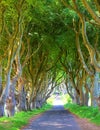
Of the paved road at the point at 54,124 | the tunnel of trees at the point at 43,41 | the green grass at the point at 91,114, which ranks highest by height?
the tunnel of trees at the point at 43,41

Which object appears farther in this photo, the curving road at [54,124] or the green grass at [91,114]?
the green grass at [91,114]

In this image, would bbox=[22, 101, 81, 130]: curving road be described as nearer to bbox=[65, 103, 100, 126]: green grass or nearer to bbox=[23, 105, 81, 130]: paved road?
bbox=[23, 105, 81, 130]: paved road

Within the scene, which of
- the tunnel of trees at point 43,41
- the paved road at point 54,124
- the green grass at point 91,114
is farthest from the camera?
the green grass at point 91,114

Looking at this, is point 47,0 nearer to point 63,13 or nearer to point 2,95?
point 63,13

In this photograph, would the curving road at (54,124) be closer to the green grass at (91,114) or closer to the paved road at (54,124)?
the paved road at (54,124)

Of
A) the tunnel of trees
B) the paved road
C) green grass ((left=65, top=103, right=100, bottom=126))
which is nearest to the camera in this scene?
the paved road

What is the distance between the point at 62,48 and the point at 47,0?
11.1 m

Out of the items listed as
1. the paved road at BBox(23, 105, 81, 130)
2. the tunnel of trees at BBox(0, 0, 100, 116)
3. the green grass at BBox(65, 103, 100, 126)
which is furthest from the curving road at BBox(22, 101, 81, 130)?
the tunnel of trees at BBox(0, 0, 100, 116)

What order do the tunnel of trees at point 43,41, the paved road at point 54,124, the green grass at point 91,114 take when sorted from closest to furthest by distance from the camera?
the paved road at point 54,124, the tunnel of trees at point 43,41, the green grass at point 91,114

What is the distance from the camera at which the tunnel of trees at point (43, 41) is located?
18359 mm

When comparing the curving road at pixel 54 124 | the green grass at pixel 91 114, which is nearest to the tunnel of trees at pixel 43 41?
the green grass at pixel 91 114

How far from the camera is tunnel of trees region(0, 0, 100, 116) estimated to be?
60.2 feet

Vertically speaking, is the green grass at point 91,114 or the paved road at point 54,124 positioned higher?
the green grass at point 91,114

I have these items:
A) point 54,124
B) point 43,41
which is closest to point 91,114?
point 54,124
